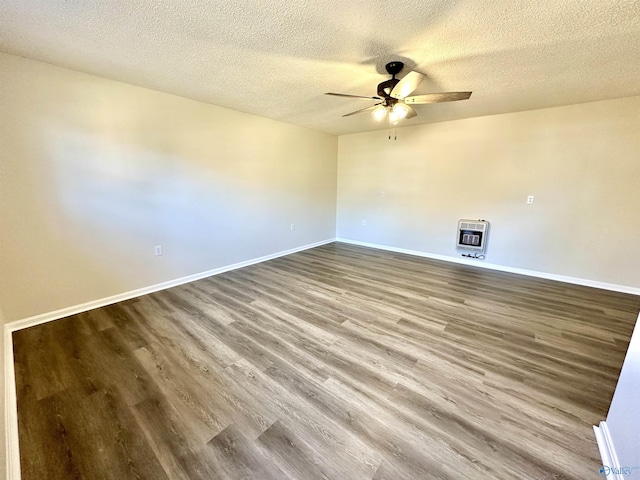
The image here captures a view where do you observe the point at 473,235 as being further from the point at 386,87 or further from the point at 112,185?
the point at 112,185

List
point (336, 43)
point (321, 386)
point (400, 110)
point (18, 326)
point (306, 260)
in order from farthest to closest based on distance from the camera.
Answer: point (306, 260) < point (400, 110) < point (18, 326) < point (336, 43) < point (321, 386)

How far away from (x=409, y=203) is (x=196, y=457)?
4.50m

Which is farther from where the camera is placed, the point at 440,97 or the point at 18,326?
the point at 18,326

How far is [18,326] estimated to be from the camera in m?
2.27

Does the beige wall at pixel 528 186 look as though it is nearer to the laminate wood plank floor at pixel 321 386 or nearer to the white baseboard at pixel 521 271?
the white baseboard at pixel 521 271

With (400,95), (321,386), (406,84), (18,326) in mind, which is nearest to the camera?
(321,386)

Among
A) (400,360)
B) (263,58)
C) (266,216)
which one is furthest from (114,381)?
(266,216)

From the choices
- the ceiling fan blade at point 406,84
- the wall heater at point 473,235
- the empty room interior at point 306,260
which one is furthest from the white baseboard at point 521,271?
the ceiling fan blade at point 406,84

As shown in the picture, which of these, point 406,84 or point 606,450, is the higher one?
point 406,84

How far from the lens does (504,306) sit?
2.77 meters

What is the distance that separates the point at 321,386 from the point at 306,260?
2.82 meters

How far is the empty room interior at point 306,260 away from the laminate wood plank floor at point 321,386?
0.05ft

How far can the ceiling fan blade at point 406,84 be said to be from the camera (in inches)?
75.9

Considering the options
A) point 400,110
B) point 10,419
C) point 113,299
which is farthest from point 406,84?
point 113,299
